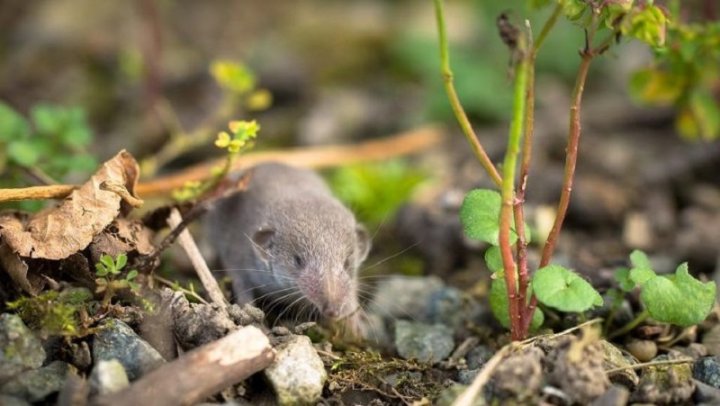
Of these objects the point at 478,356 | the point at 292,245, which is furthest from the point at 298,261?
the point at 478,356

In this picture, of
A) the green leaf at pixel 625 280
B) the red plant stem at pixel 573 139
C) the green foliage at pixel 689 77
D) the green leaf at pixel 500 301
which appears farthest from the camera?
the green foliage at pixel 689 77

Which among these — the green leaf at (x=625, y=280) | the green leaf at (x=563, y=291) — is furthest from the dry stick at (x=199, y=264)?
the green leaf at (x=625, y=280)

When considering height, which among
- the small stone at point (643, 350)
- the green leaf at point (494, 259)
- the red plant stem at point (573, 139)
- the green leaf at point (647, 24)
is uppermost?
the green leaf at point (647, 24)

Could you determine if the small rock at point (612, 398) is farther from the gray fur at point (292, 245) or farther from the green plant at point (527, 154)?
the gray fur at point (292, 245)

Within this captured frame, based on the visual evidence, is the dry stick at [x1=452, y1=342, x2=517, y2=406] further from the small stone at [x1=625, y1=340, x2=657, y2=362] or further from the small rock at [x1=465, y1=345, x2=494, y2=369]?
the small stone at [x1=625, y1=340, x2=657, y2=362]

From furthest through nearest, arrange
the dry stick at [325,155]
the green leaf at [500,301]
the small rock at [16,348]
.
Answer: the dry stick at [325,155] < the green leaf at [500,301] < the small rock at [16,348]

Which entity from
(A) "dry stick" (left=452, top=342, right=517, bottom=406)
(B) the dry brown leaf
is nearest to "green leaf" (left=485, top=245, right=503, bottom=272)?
(A) "dry stick" (left=452, top=342, right=517, bottom=406)
